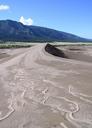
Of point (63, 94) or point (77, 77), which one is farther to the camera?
point (77, 77)

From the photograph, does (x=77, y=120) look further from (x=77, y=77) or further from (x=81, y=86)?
(x=77, y=77)

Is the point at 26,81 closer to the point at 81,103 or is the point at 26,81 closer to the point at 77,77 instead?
the point at 77,77

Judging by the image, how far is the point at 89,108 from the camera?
41.1ft

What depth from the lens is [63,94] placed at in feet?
50.7

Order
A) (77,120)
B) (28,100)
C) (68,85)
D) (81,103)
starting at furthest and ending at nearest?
(68,85) < (28,100) < (81,103) < (77,120)

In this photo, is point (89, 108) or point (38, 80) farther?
point (38, 80)

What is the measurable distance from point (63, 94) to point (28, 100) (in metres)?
1.90

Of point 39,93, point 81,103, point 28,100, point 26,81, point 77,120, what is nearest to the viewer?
point 77,120

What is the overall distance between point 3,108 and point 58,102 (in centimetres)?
243

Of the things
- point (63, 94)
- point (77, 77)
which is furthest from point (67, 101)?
point (77, 77)

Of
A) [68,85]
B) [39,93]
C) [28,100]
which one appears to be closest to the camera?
[28,100]

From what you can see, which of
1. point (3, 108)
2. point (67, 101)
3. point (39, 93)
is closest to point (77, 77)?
point (39, 93)

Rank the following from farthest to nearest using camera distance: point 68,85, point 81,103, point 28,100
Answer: point 68,85
point 28,100
point 81,103

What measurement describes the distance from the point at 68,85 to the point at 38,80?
3.13 m
